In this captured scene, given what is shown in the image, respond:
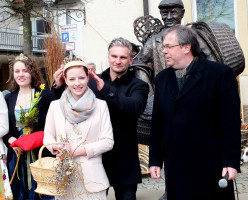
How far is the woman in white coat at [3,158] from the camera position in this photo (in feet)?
11.9

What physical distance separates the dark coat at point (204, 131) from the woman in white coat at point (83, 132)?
0.45 m

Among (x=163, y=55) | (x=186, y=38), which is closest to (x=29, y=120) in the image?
(x=163, y=55)

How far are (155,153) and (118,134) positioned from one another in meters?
0.35

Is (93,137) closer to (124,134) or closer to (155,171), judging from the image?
(124,134)

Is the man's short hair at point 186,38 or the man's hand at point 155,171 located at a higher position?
the man's short hair at point 186,38

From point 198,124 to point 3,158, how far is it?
196 cm

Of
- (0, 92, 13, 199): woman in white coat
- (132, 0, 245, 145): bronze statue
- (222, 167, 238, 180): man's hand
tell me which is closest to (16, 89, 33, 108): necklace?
(0, 92, 13, 199): woman in white coat

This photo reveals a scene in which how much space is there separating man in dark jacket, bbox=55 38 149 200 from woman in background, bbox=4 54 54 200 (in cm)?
73

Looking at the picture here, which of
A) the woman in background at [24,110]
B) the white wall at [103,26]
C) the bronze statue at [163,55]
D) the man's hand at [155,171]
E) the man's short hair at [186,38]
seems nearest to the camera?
the man's short hair at [186,38]

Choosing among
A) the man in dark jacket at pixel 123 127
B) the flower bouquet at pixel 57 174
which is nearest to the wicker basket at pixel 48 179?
the flower bouquet at pixel 57 174

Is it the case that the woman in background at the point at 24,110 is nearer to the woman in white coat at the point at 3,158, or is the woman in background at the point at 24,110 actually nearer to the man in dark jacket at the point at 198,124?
the woman in white coat at the point at 3,158

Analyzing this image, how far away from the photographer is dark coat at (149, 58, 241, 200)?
2580 mm

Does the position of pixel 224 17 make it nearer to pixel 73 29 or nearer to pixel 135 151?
pixel 73 29

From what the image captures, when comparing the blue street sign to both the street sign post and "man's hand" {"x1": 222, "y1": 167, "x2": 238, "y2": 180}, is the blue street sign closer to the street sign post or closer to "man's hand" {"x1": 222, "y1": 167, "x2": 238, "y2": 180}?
the street sign post
